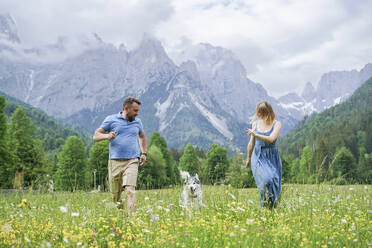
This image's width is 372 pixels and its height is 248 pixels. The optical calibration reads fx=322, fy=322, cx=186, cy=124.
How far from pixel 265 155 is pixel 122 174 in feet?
11.1

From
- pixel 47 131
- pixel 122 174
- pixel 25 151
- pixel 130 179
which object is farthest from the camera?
pixel 47 131

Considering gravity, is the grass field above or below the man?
below

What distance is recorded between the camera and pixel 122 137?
7.60 m

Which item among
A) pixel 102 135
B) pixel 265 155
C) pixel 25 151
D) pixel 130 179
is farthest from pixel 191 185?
pixel 25 151

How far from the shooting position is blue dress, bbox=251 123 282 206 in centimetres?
655

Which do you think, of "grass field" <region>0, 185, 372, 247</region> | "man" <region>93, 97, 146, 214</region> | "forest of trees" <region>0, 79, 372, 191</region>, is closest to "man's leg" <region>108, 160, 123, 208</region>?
"man" <region>93, 97, 146, 214</region>

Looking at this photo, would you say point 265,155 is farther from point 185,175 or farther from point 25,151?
point 25,151

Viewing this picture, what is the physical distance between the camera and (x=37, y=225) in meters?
5.20

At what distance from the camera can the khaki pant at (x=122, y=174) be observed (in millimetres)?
7422

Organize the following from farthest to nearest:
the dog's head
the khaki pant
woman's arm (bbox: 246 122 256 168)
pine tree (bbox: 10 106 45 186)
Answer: pine tree (bbox: 10 106 45 186) < the khaki pant < woman's arm (bbox: 246 122 256 168) < the dog's head

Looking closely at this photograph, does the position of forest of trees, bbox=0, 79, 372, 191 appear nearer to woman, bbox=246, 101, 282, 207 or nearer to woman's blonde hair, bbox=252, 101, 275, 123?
woman, bbox=246, 101, 282, 207

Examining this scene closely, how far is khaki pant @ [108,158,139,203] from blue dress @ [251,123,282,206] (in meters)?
2.72

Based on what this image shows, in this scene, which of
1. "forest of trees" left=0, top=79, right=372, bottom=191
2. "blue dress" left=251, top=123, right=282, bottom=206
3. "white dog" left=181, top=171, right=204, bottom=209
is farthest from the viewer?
"forest of trees" left=0, top=79, right=372, bottom=191

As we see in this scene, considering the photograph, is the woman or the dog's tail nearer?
the woman
